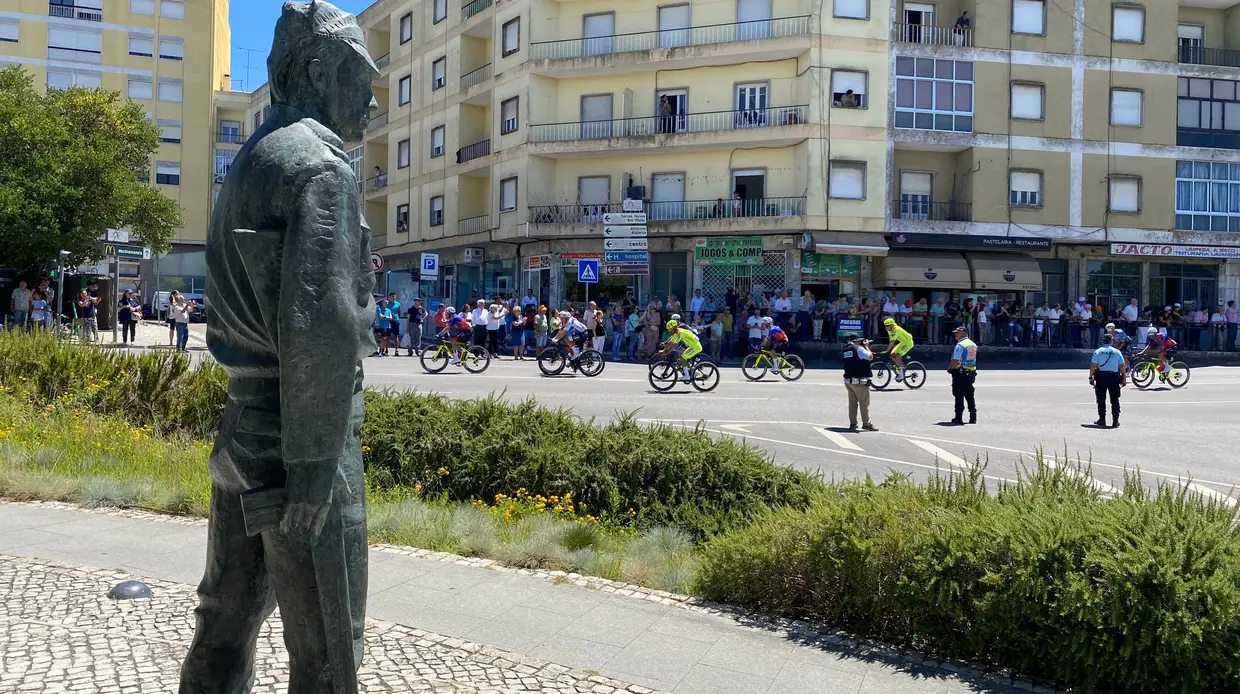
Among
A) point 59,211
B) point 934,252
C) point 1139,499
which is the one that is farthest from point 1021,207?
point 1139,499

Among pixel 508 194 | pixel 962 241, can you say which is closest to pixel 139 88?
pixel 508 194

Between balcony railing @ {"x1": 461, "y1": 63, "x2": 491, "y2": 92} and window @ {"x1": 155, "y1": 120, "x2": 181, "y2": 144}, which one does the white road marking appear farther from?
window @ {"x1": 155, "y1": 120, "x2": 181, "y2": 144}

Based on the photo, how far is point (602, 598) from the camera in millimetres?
5711

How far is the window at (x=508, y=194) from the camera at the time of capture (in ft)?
130

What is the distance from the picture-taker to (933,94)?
35375 millimetres

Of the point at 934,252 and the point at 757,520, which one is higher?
the point at 934,252

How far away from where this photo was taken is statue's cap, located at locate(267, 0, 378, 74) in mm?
2783

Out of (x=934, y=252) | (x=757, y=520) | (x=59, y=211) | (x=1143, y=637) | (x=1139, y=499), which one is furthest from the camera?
(x=934, y=252)

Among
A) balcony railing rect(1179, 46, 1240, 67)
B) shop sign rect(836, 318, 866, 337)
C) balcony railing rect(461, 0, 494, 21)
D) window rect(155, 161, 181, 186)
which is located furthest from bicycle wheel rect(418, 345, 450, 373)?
window rect(155, 161, 181, 186)

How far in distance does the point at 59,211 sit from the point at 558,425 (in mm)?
26069

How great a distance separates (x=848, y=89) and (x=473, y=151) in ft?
52.2

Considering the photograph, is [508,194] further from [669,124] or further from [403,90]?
[403,90]

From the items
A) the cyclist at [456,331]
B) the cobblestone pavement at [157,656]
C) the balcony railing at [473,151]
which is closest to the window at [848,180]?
the balcony railing at [473,151]

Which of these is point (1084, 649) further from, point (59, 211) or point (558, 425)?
point (59, 211)
